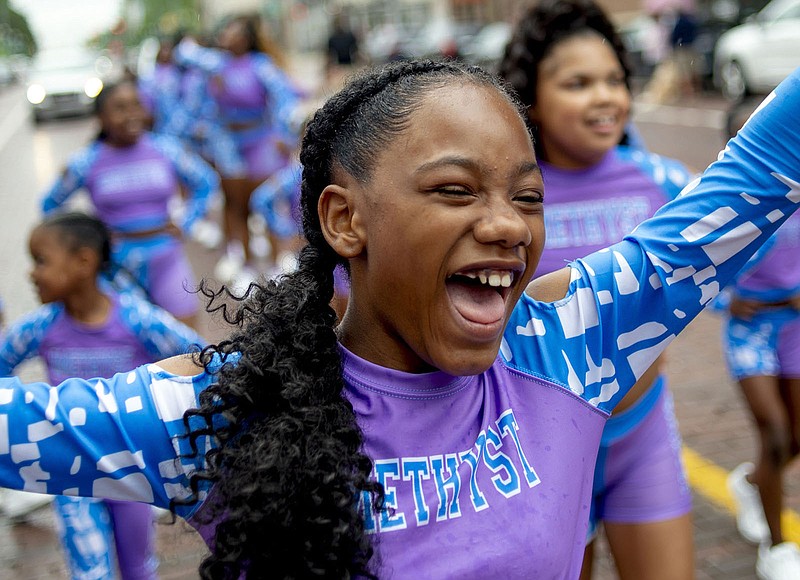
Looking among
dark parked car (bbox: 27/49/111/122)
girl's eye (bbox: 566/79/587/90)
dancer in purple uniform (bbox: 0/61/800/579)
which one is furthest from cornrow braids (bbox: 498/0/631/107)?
dark parked car (bbox: 27/49/111/122)

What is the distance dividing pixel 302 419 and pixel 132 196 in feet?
14.2

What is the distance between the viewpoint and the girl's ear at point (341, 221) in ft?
5.57

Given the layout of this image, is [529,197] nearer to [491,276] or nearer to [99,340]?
[491,276]

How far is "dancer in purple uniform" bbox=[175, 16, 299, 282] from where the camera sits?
8.82 m

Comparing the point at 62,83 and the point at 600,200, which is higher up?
the point at 62,83

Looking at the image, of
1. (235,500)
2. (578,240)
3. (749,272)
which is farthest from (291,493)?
(749,272)

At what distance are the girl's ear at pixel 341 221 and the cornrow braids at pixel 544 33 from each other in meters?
1.62

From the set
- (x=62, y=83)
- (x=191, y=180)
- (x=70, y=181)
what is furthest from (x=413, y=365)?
(x=62, y=83)

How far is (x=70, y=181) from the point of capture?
5613 mm

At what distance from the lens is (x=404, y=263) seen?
1623mm

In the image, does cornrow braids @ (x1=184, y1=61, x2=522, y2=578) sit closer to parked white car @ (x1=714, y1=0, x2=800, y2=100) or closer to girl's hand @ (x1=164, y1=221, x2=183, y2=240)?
girl's hand @ (x1=164, y1=221, x2=183, y2=240)

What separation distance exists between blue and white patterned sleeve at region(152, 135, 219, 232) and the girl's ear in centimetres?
437

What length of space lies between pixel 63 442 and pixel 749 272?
2.82 m

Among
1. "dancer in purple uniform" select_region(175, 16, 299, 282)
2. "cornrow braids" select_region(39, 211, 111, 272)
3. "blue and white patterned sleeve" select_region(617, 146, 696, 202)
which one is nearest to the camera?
"blue and white patterned sleeve" select_region(617, 146, 696, 202)
